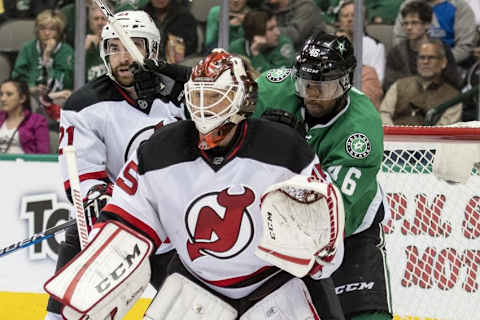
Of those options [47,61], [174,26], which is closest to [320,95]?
[174,26]

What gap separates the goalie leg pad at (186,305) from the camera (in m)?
→ 2.51

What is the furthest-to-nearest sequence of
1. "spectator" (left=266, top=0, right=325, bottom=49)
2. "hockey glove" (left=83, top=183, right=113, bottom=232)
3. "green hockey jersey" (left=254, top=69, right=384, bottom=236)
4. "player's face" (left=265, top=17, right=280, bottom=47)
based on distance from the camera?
"player's face" (left=265, top=17, right=280, bottom=47), "spectator" (left=266, top=0, right=325, bottom=49), "hockey glove" (left=83, top=183, right=113, bottom=232), "green hockey jersey" (left=254, top=69, right=384, bottom=236)

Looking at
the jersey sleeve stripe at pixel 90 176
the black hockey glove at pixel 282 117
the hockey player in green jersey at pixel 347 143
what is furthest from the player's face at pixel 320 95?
the jersey sleeve stripe at pixel 90 176

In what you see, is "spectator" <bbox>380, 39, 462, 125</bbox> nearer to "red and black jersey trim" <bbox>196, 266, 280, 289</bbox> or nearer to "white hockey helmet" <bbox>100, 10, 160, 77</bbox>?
"white hockey helmet" <bbox>100, 10, 160, 77</bbox>

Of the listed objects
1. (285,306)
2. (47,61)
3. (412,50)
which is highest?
(285,306)

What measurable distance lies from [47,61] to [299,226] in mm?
3556

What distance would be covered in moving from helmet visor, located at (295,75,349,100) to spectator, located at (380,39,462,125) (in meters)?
2.19

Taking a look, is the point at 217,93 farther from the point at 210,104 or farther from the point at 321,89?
the point at 321,89

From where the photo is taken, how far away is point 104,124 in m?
3.34

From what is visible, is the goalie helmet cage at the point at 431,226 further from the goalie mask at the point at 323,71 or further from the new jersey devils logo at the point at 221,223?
the new jersey devils logo at the point at 221,223

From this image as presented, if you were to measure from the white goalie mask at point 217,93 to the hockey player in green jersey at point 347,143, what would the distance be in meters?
0.33

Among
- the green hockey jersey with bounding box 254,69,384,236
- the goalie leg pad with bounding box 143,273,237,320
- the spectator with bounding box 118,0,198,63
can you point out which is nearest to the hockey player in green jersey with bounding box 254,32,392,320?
the green hockey jersey with bounding box 254,69,384,236

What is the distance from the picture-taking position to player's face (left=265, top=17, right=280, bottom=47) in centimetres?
531

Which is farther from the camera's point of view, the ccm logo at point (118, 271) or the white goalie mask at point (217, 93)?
the white goalie mask at point (217, 93)
